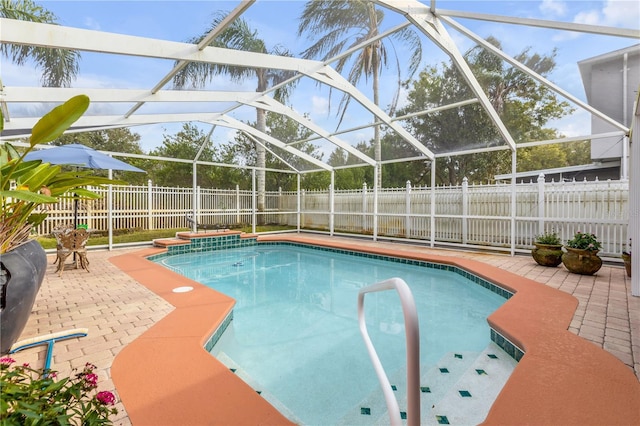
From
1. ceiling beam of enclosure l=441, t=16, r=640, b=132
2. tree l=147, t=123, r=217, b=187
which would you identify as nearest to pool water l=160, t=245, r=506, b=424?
ceiling beam of enclosure l=441, t=16, r=640, b=132

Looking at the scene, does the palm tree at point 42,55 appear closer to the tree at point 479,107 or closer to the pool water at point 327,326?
the pool water at point 327,326

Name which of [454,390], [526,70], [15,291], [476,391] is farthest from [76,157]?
[526,70]

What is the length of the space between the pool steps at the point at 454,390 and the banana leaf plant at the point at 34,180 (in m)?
2.86

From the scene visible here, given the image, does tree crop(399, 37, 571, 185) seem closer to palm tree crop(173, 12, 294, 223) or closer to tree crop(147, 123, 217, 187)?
palm tree crop(173, 12, 294, 223)

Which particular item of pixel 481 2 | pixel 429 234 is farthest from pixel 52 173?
pixel 429 234

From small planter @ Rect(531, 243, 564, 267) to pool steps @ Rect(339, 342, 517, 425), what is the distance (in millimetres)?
4356

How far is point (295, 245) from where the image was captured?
11.5 m

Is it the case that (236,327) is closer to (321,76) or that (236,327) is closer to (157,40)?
(157,40)

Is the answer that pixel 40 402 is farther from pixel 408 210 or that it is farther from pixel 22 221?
pixel 408 210

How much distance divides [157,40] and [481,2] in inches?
200

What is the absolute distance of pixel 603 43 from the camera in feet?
16.2

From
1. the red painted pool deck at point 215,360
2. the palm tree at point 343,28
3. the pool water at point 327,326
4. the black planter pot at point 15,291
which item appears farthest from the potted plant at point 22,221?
the palm tree at point 343,28

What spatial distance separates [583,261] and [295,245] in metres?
8.19

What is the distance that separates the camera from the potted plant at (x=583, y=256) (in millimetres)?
5812
